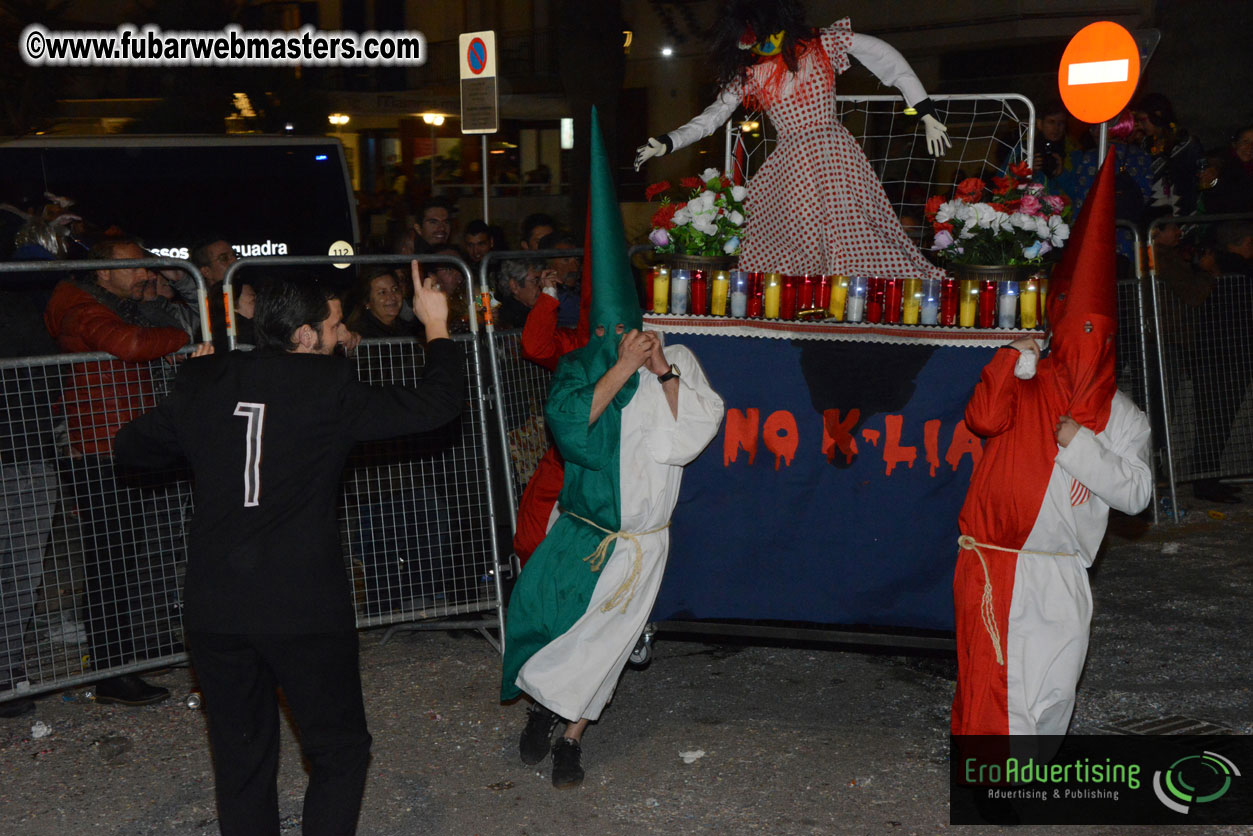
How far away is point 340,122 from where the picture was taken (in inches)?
1088

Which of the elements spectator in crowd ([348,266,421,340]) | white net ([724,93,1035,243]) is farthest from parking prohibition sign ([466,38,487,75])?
spectator in crowd ([348,266,421,340])

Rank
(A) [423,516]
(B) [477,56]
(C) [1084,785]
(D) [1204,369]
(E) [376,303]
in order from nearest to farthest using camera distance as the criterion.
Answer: (C) [1084,785], (A) [423,516], (E) [376,303], (D) [1204,369], (B) [477,56]

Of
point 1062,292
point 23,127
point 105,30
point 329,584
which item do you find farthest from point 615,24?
point 105,30

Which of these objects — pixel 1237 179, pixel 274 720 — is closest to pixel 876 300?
pixel 274 720

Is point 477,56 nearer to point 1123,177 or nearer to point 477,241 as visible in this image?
point 477,241

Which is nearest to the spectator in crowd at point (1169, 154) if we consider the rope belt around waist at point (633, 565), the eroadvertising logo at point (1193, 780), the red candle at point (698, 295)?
the red candle at point (698, 295)

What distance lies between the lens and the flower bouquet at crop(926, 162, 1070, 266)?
491 cm

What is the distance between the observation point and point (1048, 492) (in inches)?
159

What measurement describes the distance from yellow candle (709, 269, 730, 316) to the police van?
842cm

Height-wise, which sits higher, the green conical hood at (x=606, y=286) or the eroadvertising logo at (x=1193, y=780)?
the green conical hood at (x=606, y=286)

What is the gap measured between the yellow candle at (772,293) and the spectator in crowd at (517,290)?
5.55 feet

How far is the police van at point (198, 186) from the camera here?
12.4 meters

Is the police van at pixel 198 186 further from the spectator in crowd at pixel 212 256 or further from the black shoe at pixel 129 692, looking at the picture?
the black shoe at pixel 129 692

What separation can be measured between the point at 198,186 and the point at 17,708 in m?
8.91
